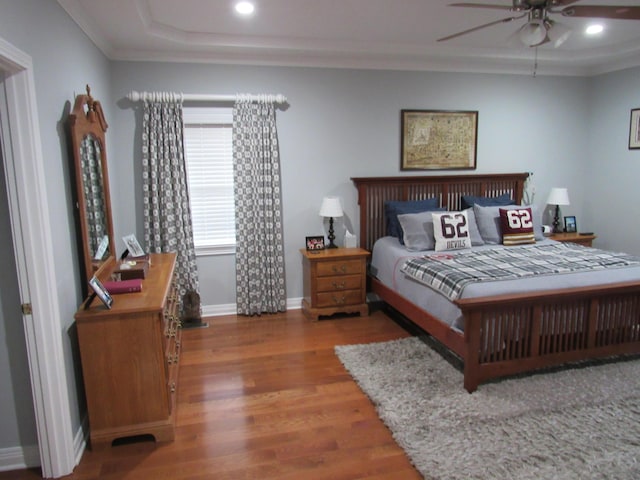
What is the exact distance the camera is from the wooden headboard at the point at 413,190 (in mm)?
4648

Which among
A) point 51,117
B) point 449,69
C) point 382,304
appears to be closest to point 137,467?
point 51,117

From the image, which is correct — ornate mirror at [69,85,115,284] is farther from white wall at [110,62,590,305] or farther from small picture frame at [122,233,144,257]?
white wall at [110,62,590,305]

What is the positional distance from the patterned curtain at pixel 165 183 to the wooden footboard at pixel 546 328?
8.55 ft

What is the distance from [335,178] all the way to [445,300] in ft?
6.38

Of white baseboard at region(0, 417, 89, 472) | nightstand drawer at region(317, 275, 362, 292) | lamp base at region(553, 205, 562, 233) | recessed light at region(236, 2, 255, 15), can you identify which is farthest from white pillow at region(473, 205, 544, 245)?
white baseboard at region(0, 417, 89, 472)

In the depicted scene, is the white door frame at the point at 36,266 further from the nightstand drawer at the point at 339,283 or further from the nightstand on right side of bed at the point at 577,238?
the nightstand on right side of bed at the point at 577,238

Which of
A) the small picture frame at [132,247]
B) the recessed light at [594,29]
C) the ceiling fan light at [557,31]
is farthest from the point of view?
the recessed light at [594,29]

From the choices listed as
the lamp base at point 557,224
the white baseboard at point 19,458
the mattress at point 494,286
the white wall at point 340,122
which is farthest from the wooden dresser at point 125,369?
the lamp base at point 557,224

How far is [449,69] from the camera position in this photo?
15.4ft

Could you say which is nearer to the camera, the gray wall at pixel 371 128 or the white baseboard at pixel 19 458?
the white baseboard at pixel 19 458

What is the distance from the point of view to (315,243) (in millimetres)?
4477

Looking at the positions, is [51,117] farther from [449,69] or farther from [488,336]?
[449,69]

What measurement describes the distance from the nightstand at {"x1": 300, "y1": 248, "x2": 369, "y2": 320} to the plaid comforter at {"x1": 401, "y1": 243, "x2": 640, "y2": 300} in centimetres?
65

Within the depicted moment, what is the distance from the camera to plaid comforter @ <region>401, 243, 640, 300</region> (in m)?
3.13
